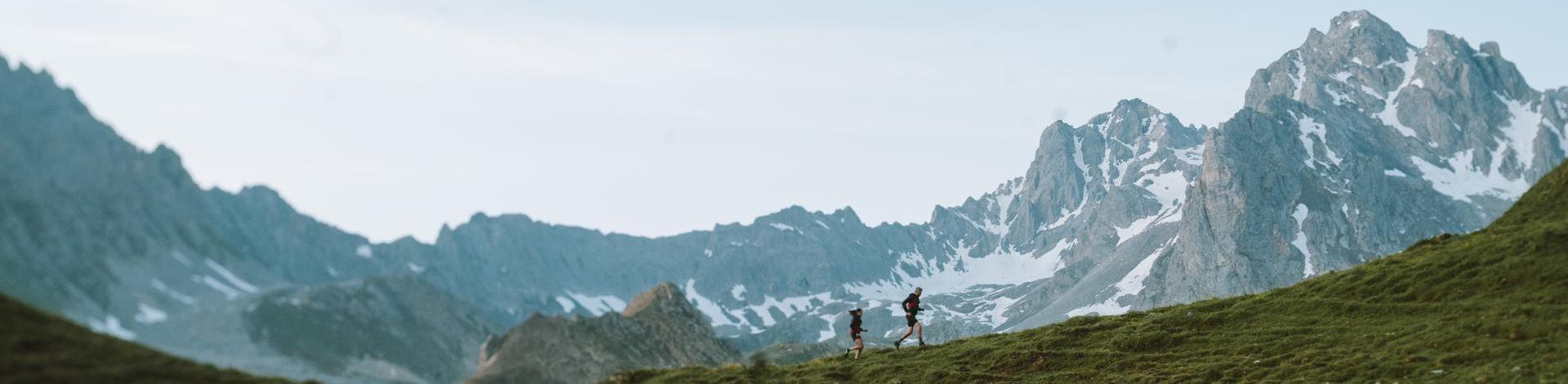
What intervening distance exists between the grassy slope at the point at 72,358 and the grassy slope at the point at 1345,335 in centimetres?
2698

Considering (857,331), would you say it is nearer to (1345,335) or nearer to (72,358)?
(1345,335)

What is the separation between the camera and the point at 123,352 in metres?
29.6

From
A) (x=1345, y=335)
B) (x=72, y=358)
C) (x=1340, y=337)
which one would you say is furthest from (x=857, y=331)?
(x=72, y=358)

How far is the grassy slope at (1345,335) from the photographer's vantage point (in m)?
38.3

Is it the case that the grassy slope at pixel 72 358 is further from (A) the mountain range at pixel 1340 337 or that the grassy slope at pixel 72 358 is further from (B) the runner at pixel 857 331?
(B) the runner at pixel 857 331

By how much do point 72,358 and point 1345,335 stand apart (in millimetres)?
43783

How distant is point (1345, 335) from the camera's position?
147 ft

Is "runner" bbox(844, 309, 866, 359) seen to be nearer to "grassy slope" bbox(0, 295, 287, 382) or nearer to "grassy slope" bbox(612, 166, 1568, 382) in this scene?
"grassy slope" bbox(612, 166, 1568, 382)

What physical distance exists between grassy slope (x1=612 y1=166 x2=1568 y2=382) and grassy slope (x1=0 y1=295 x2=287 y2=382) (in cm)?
2698

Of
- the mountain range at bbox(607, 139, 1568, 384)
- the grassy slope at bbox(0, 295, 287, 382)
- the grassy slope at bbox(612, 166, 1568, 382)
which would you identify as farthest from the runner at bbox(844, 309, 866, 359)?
the grassy slope at bbox(0, 295, 287, 382)

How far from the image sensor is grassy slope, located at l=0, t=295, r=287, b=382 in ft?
84.7

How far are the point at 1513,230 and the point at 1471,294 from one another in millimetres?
9819

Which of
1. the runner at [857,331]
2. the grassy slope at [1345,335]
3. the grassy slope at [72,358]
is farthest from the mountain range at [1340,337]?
the grassy slope at [72,358]

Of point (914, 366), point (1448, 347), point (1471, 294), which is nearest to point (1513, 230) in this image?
point (1471, 294)
